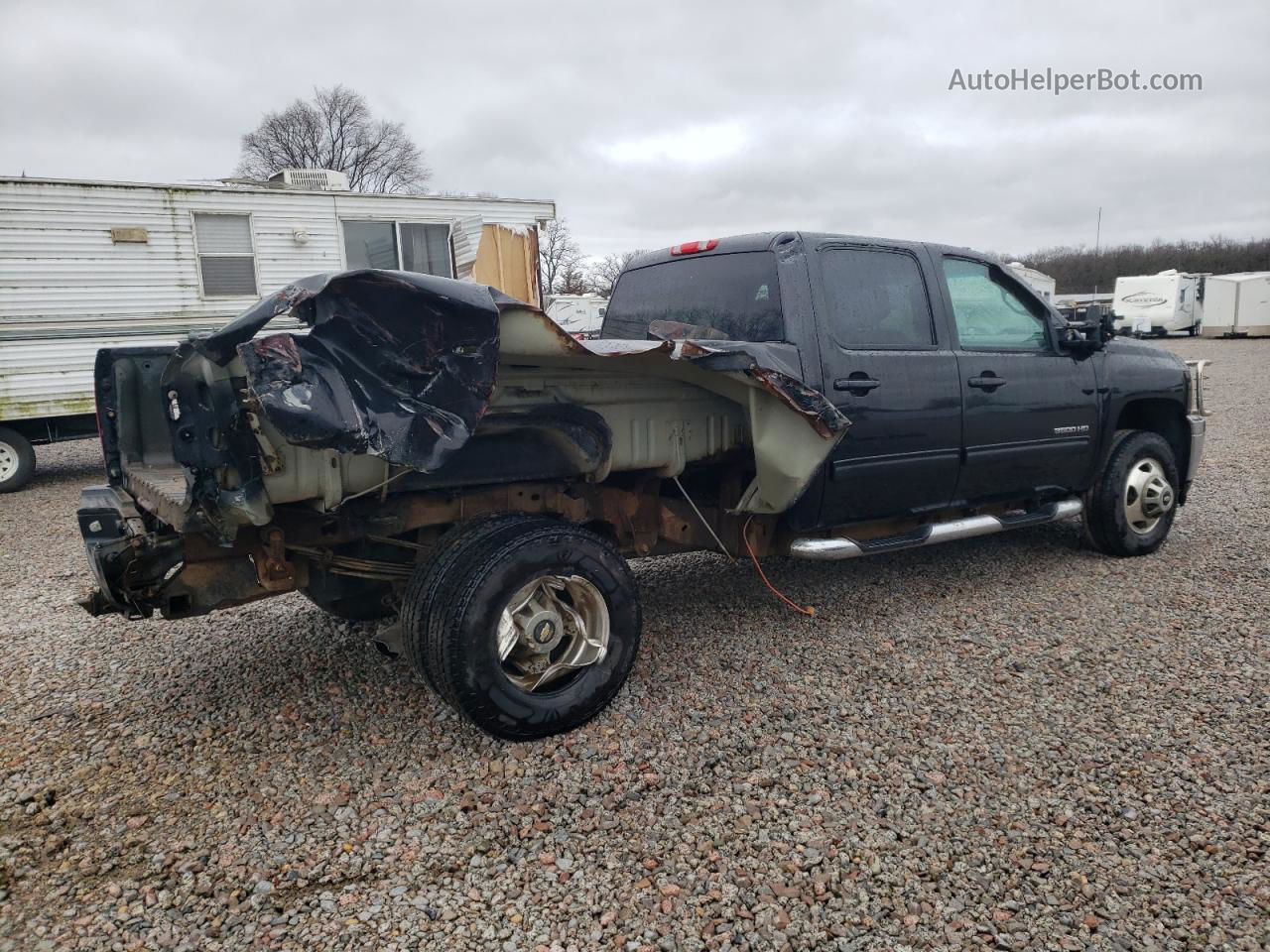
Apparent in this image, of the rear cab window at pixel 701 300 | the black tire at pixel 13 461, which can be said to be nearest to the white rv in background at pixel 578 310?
the black tire at pixel 13 461

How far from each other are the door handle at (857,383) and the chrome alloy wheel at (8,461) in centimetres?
926

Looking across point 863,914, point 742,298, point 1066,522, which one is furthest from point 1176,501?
point 863,914

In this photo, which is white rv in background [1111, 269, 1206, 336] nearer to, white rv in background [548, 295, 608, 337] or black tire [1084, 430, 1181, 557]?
white rv in background [548, 295, 608, 337]

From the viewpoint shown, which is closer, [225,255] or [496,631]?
[496,631]

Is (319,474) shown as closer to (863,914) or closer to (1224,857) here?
(863,914)

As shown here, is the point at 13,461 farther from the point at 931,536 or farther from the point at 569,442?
the point at 931,536

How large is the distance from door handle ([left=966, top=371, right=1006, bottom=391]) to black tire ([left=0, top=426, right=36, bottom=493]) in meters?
9.53

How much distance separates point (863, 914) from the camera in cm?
231

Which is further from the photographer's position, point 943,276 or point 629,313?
point 629,313

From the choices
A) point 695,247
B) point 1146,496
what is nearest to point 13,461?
point 695,247

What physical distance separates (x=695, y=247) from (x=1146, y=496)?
329cm

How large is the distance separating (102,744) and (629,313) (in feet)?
10.5

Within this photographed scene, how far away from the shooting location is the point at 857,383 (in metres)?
4.05

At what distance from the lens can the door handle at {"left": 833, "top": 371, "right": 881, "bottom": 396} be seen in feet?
13.1
